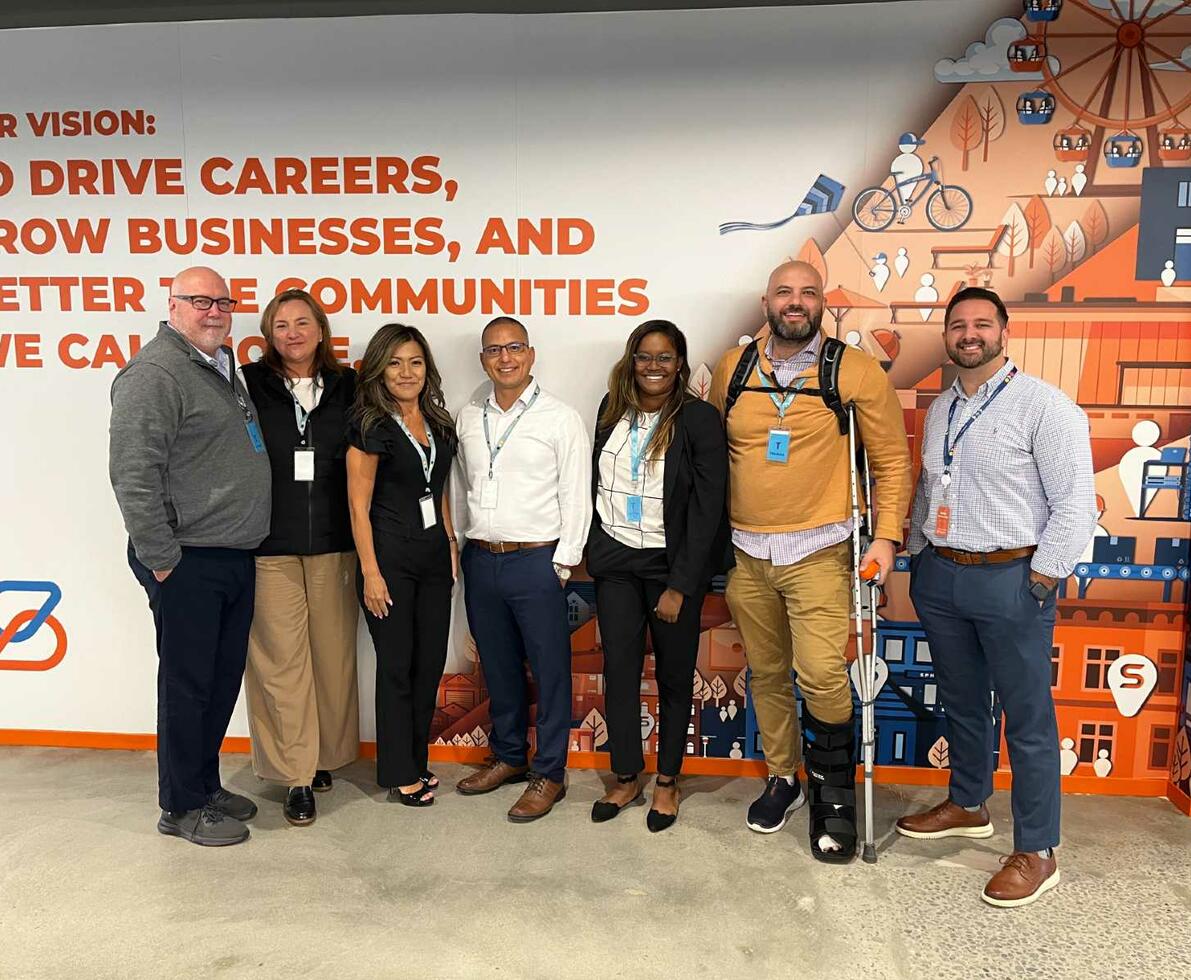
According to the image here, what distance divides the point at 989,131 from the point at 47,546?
4549 millimetres

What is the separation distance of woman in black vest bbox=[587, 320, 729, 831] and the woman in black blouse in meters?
0.63

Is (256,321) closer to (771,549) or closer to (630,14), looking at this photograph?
(630,14)

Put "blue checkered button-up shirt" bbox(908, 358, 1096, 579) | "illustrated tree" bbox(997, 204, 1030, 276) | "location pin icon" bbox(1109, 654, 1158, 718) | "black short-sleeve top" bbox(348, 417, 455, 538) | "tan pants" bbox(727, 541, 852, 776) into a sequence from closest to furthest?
"blue checkered button-up shirt" bbox(908, 358, 1096, 579), "tan pants" bbox(727, 541, 852, 776), "black short-sleeve top" bbox(348, 417, 455, 538), "illustrated tree" bbox(997, 204, 1030, 276), "location pin icon" bbox(1109, 654, 1158, 718)

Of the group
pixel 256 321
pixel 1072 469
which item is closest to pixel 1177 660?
pixel 1072 469

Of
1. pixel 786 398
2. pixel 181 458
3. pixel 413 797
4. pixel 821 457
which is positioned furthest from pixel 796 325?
pixel 413 797

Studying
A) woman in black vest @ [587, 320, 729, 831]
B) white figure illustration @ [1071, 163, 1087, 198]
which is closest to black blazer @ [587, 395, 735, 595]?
woman in black vest @ [587, 320, 729, 831]

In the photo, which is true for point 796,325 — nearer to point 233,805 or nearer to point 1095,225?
point 1095,225

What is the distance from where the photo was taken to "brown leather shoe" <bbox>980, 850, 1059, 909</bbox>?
2857 mm

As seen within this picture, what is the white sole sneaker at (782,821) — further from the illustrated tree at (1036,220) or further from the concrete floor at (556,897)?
the illustrated tree at (1036,220)

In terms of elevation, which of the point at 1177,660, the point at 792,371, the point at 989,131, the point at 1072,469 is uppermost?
the point at 989,131

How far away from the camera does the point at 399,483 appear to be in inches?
130

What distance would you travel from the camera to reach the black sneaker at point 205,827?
3.24m

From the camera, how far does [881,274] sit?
3557 millimetres

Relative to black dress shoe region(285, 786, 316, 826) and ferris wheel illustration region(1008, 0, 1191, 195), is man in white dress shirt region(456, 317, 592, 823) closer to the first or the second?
black dress shoe region(285, 786, 316, 826)
